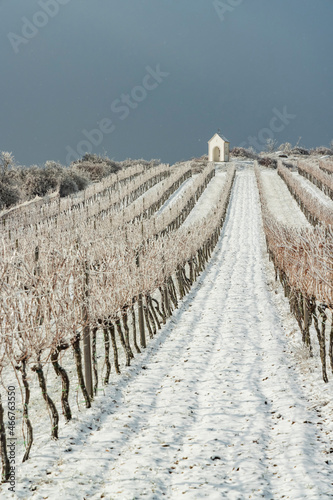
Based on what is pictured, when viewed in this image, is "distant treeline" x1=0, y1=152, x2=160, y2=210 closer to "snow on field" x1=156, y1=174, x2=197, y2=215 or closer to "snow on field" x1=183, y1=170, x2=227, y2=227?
"snow on field" x1=156, y1=174, x2=197, y2=215

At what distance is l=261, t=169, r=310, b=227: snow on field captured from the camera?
114 feet

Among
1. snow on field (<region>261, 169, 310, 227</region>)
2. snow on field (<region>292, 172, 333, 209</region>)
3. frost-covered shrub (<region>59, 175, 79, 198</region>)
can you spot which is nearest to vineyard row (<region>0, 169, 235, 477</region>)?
snow on field (<region>261, 169, 310, 227</region>)

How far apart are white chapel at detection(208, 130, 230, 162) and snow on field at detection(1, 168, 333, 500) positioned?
185 ft

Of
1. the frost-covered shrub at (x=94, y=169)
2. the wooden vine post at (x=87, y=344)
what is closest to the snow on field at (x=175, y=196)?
the frost-covered shrub at (x=94, y=169)

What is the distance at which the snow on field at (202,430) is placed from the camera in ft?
19.0

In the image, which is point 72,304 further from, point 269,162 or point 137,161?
point 137,161

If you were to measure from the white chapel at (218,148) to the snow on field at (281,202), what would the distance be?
10.4 meters

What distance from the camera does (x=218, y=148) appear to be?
6700cm

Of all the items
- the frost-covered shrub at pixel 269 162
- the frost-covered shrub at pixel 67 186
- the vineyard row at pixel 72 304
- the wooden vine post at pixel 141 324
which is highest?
the frost-covered shrub at pixel 269 162

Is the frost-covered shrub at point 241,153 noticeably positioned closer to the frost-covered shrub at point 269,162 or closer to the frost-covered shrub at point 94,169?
the frost-covered shrub at point 269,162

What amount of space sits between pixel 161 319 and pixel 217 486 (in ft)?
31.3

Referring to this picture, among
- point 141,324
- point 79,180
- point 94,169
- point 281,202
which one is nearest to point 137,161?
point 94,169

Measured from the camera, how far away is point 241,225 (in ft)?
117

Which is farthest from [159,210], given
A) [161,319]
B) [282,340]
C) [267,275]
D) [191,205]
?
[282,340]
